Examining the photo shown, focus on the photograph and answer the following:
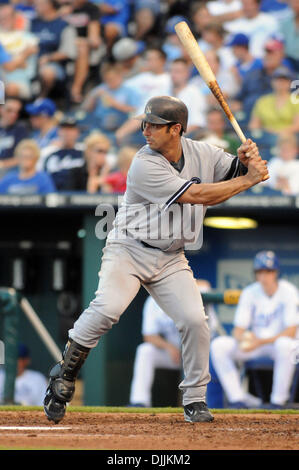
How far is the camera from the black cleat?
4910 mm

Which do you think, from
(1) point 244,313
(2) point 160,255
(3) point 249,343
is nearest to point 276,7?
(1) point 244,313

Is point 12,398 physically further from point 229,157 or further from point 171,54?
point 171,54

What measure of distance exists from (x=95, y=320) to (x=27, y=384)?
4.28 m

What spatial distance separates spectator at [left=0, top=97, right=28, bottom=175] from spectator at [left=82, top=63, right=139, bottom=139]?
79 cm

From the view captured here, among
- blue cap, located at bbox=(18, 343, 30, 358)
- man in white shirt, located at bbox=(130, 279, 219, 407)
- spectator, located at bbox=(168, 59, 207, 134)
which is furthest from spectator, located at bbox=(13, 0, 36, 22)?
man in white shirt, located at bbox=(130, 279, 219, 407)

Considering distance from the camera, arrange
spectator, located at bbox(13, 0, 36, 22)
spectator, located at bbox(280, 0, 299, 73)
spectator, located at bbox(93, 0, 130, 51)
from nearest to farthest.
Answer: spectator, located at bbox(280, 0, 299, 73), spectator, located at bbox(93, 0, 130, 51), spectator, located at bbox(13, 0, 36, 22)

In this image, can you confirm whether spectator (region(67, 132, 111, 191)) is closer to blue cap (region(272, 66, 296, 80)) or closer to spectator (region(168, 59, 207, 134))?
spectator (region(168, 59, 207, 134))

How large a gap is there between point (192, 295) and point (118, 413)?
1221mm

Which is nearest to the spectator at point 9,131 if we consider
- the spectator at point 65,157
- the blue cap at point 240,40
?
the spectator at point 65,157

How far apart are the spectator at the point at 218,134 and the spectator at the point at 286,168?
1.31 ft

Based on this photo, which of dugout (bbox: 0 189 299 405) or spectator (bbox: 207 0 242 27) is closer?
dugout (bbox: 0 189 299 405)

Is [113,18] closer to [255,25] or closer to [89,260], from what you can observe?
[255,25]

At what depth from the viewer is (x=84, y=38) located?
11234 millimetres

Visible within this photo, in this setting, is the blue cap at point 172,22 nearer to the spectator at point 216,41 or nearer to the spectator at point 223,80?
the spectator at point 216,41
